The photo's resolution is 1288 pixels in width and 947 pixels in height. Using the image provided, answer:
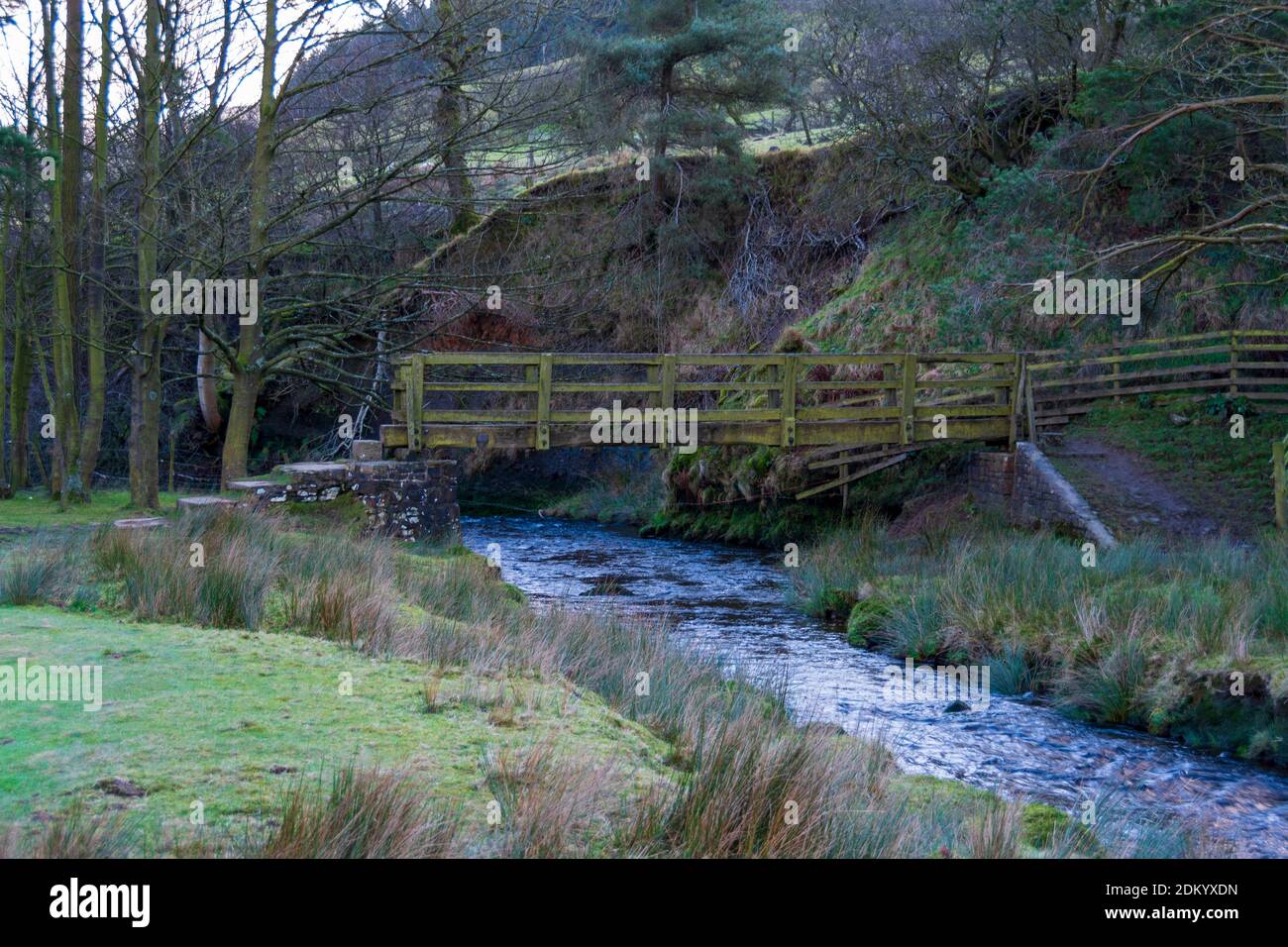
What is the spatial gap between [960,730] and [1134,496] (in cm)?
873

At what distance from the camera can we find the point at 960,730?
9508 millimetres

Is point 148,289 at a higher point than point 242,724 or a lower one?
higher

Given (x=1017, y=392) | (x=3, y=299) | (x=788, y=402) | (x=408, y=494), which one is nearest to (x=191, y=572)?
(x=408, y=494)

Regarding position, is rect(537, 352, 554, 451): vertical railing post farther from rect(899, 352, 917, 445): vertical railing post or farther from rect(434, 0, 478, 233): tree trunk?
rect(899, 352, 917, 445): vertical railing post

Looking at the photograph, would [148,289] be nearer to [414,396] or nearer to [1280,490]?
[414,396]

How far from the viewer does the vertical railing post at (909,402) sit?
17.7m

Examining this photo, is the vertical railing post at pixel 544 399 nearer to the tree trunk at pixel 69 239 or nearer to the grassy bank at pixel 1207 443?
the tree trunk at pixel 69 239

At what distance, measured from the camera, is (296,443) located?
104 feet

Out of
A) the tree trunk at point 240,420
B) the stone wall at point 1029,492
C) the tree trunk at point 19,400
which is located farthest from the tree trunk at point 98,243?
the stone wall at point 1029,492

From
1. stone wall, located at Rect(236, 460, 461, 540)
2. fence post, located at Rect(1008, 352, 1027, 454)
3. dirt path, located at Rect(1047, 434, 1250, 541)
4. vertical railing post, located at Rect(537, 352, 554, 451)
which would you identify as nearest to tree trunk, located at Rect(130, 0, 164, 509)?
stone wall, located at Rect(236, 460, 461, 540)

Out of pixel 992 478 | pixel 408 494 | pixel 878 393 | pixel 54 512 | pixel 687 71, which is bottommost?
pixel 54 512

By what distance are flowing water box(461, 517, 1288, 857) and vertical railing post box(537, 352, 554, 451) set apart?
206cm
